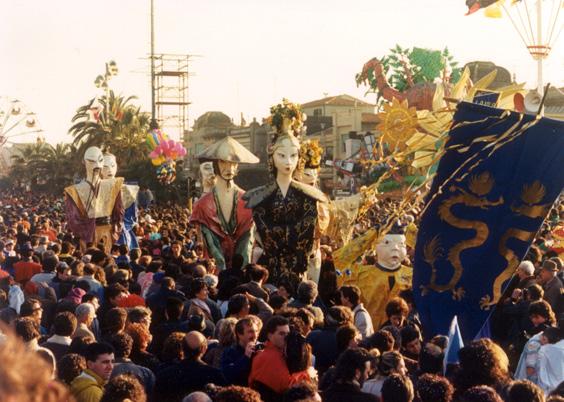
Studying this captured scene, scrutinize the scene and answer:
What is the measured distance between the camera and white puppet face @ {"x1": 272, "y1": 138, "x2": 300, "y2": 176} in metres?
10.5

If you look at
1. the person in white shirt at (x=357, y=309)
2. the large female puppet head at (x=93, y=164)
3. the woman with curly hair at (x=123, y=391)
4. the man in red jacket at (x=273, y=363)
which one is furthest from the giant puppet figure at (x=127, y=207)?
the woman with curly hair at (x=123, y=391)

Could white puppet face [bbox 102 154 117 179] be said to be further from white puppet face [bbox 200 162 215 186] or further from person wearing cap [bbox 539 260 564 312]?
person wearing cap [bbox 539 260 564 312]

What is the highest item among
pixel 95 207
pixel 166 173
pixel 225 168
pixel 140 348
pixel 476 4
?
pixel 476 4

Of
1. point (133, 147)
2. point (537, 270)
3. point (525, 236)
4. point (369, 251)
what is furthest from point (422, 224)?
point (133, 147)

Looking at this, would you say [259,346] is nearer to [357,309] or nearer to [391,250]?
[357,309]

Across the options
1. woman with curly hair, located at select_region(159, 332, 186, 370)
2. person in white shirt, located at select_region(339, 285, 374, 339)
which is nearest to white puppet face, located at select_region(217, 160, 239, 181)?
person in white shirt, located at select_region(339, 285, 374, 339)

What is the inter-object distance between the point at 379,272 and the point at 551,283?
5.71 feet

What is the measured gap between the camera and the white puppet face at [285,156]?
10531mm

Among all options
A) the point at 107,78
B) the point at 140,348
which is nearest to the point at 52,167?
the point at 107,78

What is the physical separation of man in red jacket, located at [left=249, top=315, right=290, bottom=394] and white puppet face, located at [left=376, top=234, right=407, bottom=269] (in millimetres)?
3951

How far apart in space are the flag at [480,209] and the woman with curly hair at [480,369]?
262 centimetres

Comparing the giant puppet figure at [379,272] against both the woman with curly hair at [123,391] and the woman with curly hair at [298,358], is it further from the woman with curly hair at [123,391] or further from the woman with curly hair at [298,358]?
the woman with curly hair at [123,391]

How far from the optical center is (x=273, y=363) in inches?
220

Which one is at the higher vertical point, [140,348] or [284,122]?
[284,122]
